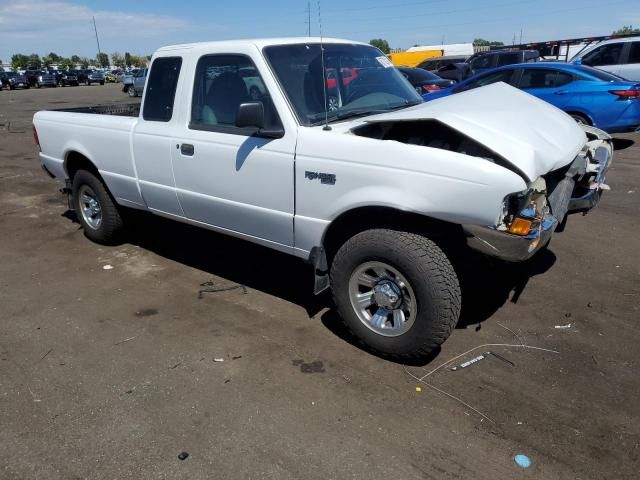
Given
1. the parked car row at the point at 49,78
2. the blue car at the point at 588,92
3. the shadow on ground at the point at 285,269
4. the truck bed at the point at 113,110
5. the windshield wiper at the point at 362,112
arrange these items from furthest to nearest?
1. the parked car row at the point at 49,78
2. the blue car at the point at 588,92
3. the truck bed at the point at 113,110
4. the shadow on ground at the point at 285,269
5. the windshield wiper at the point at 362,112

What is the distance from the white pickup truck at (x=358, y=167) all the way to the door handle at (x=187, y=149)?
0.02m

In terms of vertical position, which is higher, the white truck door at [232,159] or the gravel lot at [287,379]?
the white truck door at [232,159]

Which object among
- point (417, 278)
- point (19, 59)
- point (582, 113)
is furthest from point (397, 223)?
point (19, 59)

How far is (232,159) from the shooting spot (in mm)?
3789

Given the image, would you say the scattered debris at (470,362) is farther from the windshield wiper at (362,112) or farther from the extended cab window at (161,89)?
the extended cab window at (161,89)

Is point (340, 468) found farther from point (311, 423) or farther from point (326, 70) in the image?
point (326, 70)

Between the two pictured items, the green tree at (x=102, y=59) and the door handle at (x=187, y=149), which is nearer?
the door handle at (x=187, y=149)

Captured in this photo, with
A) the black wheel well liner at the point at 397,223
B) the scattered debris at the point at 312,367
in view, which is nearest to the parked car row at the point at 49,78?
the black wheel well liner at the point at 397,223

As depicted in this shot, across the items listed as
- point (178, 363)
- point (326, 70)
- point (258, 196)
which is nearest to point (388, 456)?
point (178, 363)

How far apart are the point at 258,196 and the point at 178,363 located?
1.29 m

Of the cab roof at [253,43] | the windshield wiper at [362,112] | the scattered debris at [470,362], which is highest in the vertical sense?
the cab roof at [253,43]

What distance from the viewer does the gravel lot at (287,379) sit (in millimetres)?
2562

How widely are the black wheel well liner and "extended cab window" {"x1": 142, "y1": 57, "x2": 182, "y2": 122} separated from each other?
1893 mm

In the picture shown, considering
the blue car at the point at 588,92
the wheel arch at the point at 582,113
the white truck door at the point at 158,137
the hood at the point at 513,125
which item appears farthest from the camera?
the wheel arch at the point at 582,113
